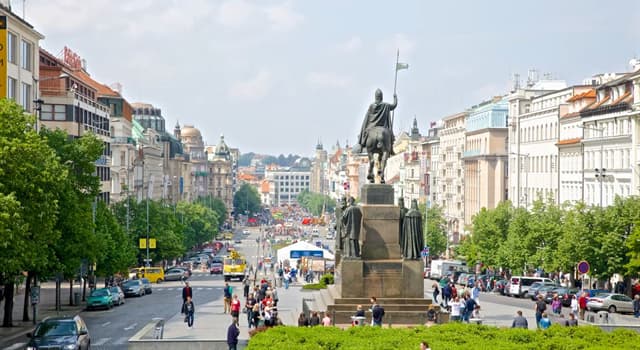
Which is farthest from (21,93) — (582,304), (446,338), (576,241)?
(446,338)

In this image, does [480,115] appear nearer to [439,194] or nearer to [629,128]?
[439,194]

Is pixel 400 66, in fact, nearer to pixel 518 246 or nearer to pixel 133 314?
pixel 133 314

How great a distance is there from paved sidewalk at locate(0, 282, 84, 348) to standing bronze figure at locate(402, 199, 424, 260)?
49.8ft

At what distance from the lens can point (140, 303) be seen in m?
70.4

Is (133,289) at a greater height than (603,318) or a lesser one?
lesser

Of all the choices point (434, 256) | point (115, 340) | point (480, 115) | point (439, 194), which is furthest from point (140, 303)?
point (439, 194)

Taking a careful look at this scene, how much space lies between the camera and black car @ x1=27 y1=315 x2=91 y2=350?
3838cm

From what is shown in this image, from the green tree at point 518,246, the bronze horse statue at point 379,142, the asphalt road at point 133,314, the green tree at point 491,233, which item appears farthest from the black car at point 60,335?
the green tree at point 491,233

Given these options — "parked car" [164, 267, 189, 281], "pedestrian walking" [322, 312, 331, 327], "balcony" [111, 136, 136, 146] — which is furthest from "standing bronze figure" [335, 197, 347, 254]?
"balcony" [111, 136, 136, 146]

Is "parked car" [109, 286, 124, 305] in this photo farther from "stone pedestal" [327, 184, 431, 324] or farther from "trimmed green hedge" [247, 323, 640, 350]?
"trimmed green hedge" [247, 323, 640, 350]

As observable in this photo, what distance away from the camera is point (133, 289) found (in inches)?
3071

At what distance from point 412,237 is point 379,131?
13.5ft

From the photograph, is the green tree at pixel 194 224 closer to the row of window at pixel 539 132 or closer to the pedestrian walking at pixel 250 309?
the row of window at pixel 539 132

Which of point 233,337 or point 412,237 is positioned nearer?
point 233,337
